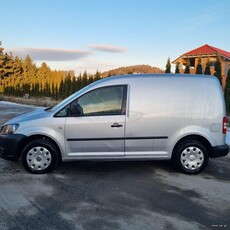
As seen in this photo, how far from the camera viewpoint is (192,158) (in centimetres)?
529

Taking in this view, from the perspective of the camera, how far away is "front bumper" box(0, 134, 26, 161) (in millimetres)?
5109

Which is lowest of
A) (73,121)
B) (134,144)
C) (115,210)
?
(115,210)

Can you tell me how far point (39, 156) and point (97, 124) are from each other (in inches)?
49.7

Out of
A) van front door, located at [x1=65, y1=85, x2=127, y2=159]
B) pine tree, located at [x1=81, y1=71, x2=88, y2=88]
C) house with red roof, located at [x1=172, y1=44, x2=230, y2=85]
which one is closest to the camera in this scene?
van front door, located at [x1=65, y1=85, x2=127, y2=159]

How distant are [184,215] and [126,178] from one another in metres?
1.60

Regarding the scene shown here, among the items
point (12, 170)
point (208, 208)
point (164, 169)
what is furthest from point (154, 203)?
point (12, 170)

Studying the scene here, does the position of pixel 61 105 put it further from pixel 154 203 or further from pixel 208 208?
pixel 208 208

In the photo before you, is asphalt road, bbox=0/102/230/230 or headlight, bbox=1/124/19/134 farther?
headlight, bbox=1/124/19/134

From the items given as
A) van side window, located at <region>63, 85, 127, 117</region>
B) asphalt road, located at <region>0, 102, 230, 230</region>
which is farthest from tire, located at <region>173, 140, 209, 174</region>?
van side window, located at <region>63, 85, 127, 117</region>

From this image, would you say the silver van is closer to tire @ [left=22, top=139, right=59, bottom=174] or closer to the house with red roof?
tire @ [left=22, top=139, right=59, bottom=174]

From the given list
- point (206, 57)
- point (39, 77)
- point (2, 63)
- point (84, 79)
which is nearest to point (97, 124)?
point (84, 79)

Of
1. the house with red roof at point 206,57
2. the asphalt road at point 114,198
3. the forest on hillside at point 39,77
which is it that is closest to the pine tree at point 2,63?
the forest on hillside at point 39,77

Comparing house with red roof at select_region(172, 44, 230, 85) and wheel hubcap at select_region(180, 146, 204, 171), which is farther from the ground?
house with red roof at select_region(172, 44, 230, 85)

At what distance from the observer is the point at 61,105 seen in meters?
5.26
